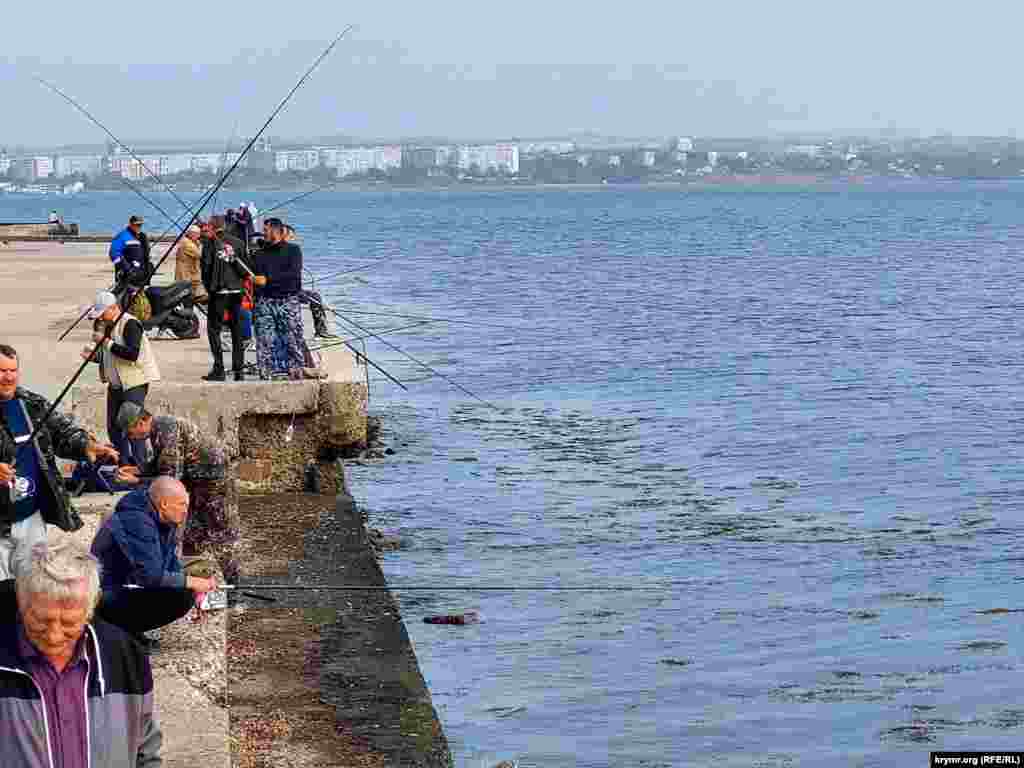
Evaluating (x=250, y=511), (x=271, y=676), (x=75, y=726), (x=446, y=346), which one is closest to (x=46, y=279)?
Result: (x=446, y=346)

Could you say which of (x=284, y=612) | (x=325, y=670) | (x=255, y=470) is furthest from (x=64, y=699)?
(x=255, y=470)

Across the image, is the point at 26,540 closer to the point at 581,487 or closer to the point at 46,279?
the point at 581,487

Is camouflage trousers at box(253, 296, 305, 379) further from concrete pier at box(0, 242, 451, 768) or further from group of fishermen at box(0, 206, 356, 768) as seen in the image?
concrete pier at box(0, 242, 451, 768)

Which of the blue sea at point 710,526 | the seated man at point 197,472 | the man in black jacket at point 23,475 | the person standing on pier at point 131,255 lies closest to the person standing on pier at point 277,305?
the blue sea at point 710,526

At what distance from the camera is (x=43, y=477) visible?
6875 millimetres

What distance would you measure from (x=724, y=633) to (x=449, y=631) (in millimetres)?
1647

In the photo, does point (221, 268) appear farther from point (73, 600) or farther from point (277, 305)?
point (73, 600)

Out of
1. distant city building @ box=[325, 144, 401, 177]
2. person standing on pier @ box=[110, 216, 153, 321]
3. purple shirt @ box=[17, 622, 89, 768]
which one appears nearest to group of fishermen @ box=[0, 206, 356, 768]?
purple shirt @ box=[17, 622, 89, 768]

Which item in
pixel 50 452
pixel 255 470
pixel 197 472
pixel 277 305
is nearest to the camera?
pixel 50 452

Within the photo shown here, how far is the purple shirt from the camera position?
4.06 m

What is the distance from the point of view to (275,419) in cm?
1365

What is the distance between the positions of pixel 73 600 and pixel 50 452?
3186 millimetres

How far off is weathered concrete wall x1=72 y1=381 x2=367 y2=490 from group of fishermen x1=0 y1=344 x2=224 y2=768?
4.42 m

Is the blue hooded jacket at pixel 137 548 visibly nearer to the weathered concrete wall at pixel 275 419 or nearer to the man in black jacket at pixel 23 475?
the man in black jacket at pixel 23 475
